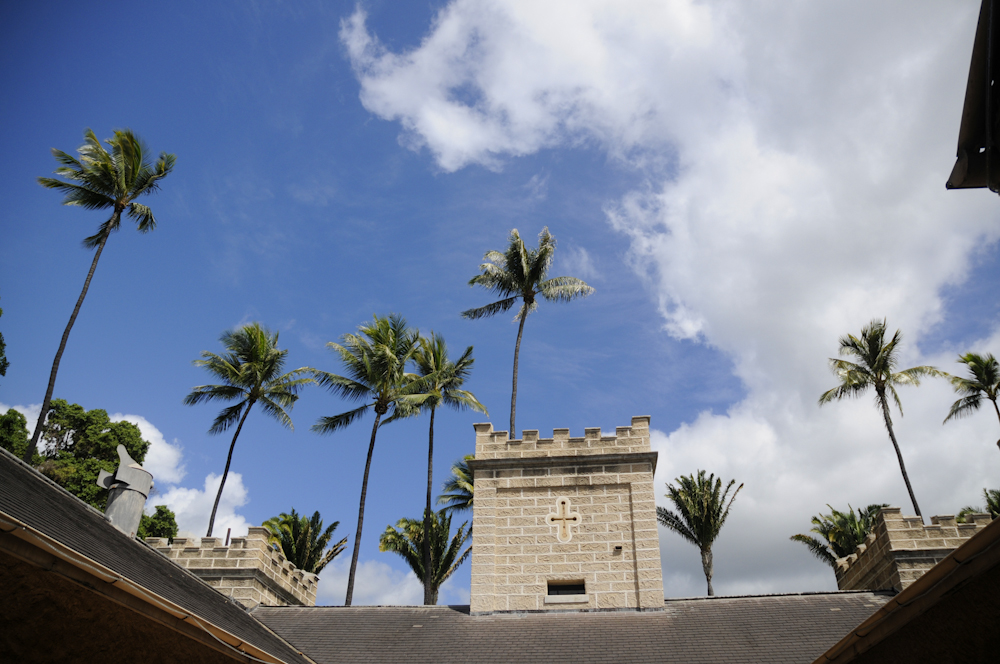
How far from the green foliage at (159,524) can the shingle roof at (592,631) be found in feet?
70.5

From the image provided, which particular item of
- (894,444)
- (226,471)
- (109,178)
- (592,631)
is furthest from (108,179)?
(894,444)

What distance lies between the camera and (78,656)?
19.8 feet

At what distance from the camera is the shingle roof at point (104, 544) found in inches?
270

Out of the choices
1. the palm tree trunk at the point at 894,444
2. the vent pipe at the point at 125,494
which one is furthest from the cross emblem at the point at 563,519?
the palm tree trunk at the point at 894,444

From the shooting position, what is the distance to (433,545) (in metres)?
31.7

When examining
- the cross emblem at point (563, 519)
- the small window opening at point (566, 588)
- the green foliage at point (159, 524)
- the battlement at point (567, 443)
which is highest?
the green foliage at point (159, 524)

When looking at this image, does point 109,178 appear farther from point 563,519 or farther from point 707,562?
point 707,562

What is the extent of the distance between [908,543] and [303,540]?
2804 centimetres

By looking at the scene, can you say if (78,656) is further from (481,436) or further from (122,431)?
(122,431)

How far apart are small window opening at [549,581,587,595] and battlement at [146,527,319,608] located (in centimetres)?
732

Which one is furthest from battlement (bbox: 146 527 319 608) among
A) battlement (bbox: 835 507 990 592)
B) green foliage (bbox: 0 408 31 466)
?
green foliage (bbox: 0 408 31 466)

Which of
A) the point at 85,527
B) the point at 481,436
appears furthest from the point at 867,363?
the point at 85,527

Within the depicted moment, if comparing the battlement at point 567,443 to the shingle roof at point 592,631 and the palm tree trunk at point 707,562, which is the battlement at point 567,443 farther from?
the palm tree trunk at point 707,562

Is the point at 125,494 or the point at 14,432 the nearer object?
the point at 125,494
